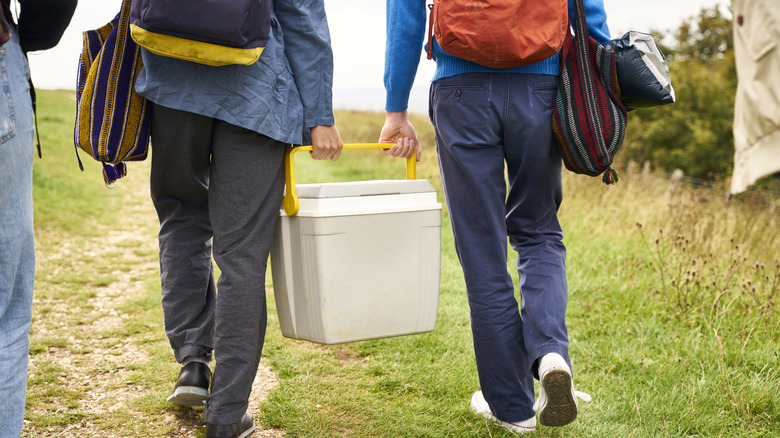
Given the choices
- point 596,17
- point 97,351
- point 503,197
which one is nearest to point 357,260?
point 503,197

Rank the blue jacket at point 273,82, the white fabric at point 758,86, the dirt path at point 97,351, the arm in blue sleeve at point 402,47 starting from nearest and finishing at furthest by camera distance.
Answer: the white fabric at point 758,86
the blue jacket at point 273,82
the arm in blue sleeve at point 402,47
the dirt path at point 97,351

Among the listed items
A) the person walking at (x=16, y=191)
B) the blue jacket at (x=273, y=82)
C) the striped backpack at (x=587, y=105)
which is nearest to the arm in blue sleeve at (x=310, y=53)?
the blue jacket at (x=273, y=82)

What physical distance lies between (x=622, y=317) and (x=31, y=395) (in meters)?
3.08

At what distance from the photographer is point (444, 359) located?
3.29m

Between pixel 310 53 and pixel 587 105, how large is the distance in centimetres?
95

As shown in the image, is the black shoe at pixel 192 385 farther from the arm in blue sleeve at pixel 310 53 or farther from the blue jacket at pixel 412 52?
the blue jacket at pixel 412 52

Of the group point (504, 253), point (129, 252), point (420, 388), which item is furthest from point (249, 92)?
point (129, 252)

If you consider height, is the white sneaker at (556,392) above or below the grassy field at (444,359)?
above

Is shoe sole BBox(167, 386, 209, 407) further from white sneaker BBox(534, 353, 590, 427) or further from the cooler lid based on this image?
white sneaker BBox(534, 353, 590, 427)

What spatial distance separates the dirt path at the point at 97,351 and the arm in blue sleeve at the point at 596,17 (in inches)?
Answer: 74.2

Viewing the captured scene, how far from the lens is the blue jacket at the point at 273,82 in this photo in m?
2.07

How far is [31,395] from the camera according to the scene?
110 inches

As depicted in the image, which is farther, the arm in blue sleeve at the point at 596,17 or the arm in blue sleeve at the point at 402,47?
the arm in blue sleeve at the point at 402,47

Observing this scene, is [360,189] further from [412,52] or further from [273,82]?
[412,52]
